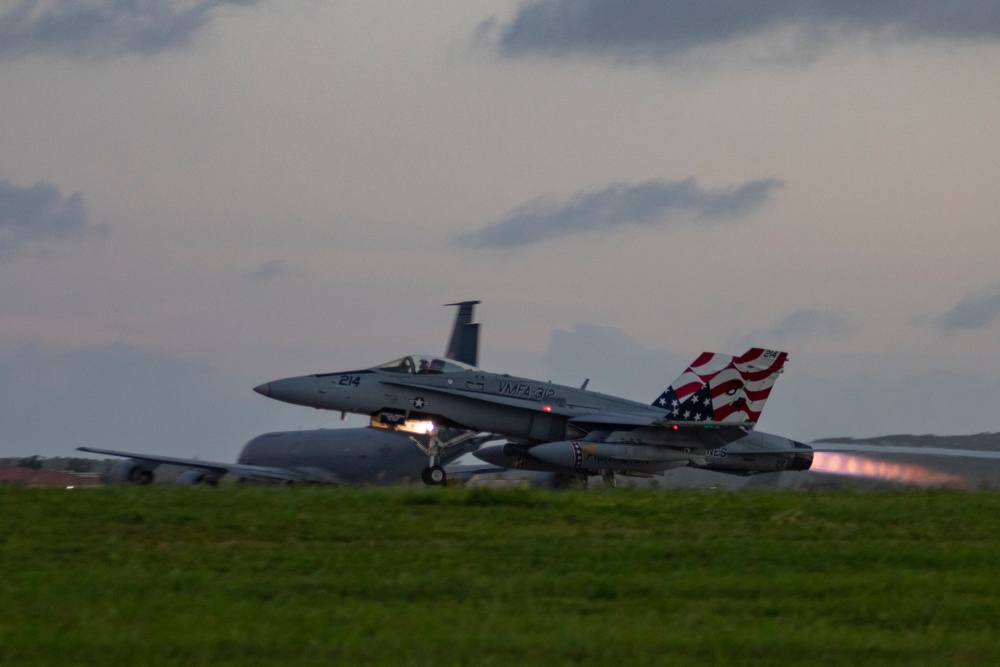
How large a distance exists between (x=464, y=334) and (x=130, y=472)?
1156 cm

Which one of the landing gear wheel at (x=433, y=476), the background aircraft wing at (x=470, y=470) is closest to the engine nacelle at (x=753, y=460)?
the background aircraft wing at (x=470, y=470)

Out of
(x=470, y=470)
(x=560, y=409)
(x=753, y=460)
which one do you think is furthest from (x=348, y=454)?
(x=753, y=460)

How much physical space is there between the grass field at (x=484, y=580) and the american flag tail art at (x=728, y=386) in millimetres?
12832

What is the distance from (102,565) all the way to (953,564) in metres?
6.84

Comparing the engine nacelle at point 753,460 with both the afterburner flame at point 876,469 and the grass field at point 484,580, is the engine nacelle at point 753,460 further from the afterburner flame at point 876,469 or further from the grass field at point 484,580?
the grass field at point 484,580

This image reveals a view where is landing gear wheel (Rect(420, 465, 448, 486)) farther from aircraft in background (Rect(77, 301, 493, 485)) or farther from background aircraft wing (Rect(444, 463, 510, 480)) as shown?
background aircraft wing (Rect(444, 463, 510, 480))

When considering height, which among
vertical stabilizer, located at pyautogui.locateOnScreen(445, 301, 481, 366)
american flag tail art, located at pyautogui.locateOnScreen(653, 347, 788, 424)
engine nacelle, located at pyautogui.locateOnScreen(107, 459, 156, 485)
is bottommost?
engine nacelle, located at pyautogui.locateOnScreen(107, 459, 156, 485)

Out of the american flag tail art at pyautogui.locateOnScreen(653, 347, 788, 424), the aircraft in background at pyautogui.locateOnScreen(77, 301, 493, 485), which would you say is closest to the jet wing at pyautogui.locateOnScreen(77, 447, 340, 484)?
the aircraft in background at pyautogui.locateOnScreen(77, 301, 493, 485)

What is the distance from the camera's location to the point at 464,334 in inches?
1329

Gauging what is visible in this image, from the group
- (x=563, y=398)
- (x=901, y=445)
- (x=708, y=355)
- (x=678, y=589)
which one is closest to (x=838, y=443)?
(x=901, y=445)

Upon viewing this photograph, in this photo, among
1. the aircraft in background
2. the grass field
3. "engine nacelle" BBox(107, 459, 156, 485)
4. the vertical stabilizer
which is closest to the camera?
the grass field

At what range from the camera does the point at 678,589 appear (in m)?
8.73

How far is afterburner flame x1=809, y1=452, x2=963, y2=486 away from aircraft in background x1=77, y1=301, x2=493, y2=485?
803 centimetres

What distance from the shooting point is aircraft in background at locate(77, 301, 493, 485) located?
1107 inches
